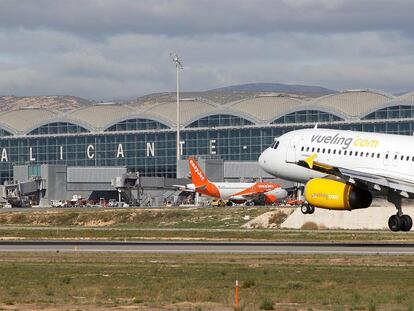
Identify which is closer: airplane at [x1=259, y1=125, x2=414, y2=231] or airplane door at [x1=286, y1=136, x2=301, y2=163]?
airplane at [x1=259, y1=125, x2=414, y2=231]

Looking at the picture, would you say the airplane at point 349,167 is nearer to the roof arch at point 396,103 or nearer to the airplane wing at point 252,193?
the airplane wing at point 252,193

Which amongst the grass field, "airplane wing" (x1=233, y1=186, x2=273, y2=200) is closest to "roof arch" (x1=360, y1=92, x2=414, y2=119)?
"airplane wing" (x1=233, y1=186, x2=273, y2=200)

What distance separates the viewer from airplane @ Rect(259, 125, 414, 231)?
6200 centimetres

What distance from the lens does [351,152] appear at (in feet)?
221

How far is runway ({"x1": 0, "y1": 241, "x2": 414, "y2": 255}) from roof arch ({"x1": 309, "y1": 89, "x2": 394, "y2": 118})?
127 m

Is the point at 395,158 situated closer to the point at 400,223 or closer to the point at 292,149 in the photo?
the point at 400,223

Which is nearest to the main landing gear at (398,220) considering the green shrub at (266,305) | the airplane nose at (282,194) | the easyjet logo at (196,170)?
the green shrub at (266,305)

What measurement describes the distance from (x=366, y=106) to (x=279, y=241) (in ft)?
409

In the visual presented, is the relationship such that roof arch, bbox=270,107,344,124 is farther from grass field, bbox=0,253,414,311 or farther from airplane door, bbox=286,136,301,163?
grass field, bbox=0,253,414,311

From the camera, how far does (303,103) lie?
19962 centimetres

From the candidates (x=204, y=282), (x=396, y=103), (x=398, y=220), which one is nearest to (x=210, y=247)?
(x=398, y=220)

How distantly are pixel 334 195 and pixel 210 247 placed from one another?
302 inches

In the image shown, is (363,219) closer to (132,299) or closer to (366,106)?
(132,299)

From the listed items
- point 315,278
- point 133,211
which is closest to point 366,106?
point 133,211
